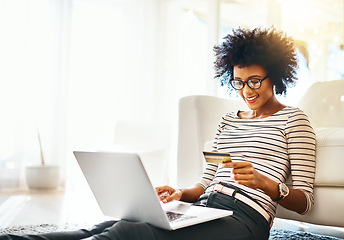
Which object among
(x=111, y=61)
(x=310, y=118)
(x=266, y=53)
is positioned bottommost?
(x=310, y=118)

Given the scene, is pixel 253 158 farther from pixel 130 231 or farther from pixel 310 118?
pixel 310 118

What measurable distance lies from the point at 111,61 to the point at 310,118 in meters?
2.78

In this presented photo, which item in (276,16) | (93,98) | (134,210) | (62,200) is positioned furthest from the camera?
(93,98)

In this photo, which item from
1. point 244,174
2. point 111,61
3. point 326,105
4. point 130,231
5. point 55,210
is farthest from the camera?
point 111,61

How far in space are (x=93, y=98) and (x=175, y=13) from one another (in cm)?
140

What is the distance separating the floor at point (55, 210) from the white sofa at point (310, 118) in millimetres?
553

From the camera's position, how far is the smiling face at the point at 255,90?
52.2 inches

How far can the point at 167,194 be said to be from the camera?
1223 mm

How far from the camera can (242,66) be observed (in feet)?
4.42

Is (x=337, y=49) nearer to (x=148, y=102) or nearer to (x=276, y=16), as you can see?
(x=276, y=16)

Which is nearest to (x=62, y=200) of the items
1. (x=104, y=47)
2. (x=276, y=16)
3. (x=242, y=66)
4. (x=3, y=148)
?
(x=3, y=148)

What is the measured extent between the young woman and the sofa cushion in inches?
5.7

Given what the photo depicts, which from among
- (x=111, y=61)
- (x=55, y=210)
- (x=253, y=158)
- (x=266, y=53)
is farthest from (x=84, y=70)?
(x=253, y=158)

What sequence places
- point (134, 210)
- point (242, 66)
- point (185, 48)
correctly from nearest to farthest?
point (134, 210)
point (242, 66)
point (185, 48)
